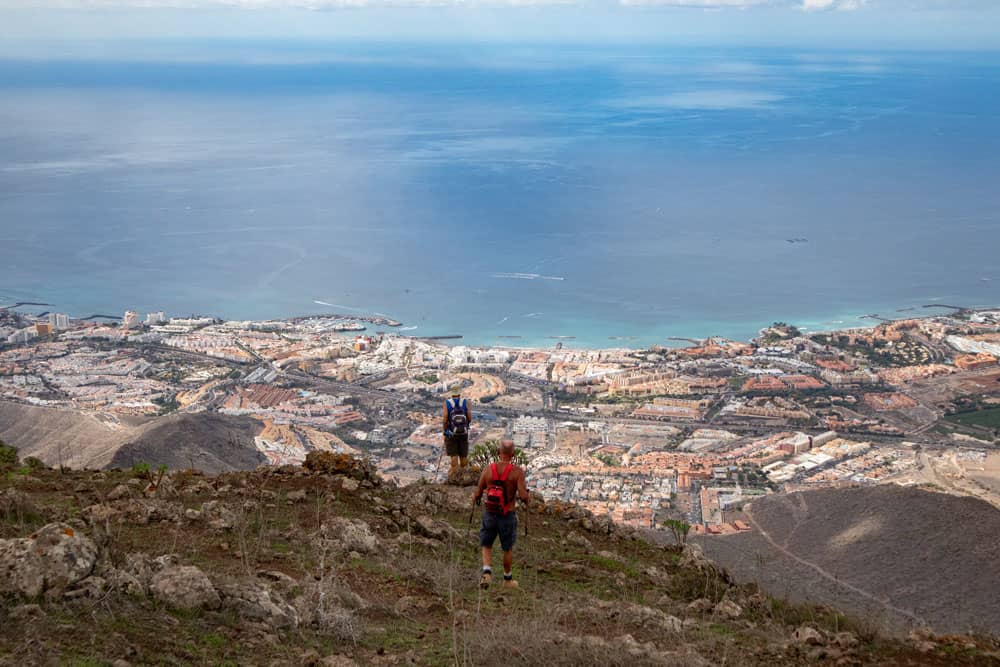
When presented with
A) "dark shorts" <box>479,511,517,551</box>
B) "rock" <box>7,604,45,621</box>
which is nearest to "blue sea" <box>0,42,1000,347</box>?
"dark shorts" <box>479,511,517,551</box>

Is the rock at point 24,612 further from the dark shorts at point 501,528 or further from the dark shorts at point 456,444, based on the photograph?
the dark shorts at point 456,444

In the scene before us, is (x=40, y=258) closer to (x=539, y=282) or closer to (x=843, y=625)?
(x=539, y=282)

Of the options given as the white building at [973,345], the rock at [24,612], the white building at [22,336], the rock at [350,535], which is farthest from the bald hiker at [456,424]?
the white building at [973,345]

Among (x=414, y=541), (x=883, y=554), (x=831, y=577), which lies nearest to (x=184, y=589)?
(x=414, y=541)

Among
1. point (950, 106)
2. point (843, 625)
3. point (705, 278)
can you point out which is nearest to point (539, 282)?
point (705, 278)

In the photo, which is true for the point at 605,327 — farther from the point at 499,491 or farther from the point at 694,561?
the point at 499,491

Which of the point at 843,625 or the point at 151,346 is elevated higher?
the point at 843,625

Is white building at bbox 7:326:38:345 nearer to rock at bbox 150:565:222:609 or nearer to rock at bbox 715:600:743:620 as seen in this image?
rock at bbox 150:565:222:609
